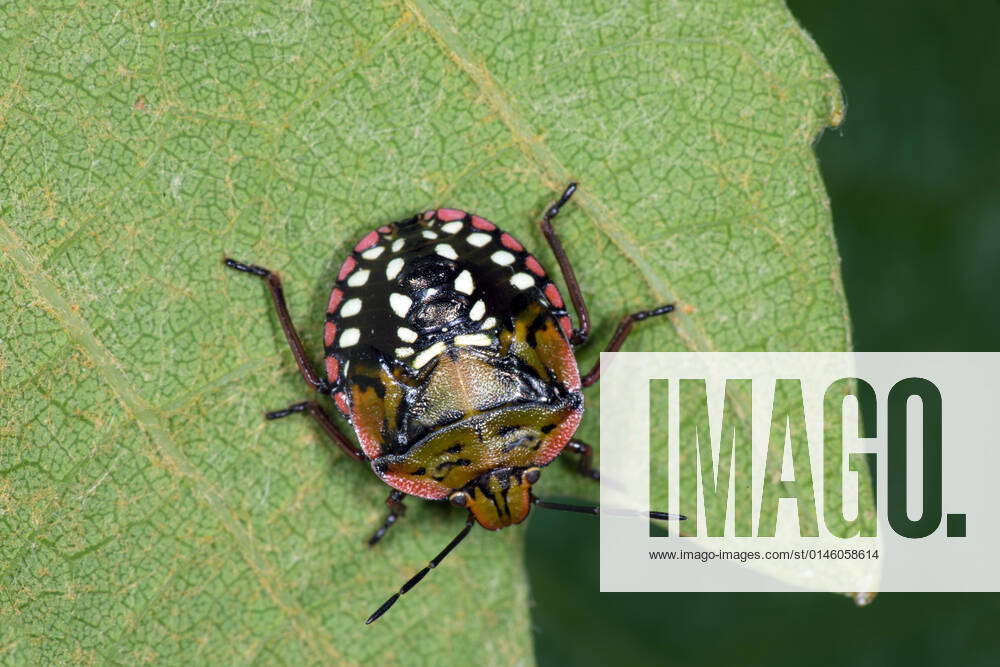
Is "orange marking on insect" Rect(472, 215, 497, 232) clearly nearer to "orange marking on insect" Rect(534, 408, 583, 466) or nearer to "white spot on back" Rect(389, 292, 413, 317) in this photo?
"white spot on back" Rect(389, 292, 413, 317)

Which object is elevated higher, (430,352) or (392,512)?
(430,352)

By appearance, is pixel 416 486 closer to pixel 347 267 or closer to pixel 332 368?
pixel 332 368

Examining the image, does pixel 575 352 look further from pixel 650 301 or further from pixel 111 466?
pixel 111 466

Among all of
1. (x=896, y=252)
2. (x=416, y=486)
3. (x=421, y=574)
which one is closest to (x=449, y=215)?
(x=416, y=486)

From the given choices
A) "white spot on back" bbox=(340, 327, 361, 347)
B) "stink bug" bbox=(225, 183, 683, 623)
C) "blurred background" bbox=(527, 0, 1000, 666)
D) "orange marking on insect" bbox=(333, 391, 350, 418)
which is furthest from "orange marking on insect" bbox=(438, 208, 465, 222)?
"blurred background" bbox=(527, 0, 1000, 666)

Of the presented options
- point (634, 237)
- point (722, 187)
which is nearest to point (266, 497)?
point (634, 237)

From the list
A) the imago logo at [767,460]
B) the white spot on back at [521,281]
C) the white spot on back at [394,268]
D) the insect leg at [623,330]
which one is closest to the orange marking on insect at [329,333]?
the white spot on back at [394,268]

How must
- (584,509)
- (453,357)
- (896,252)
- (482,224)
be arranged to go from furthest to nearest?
(896,252) → (584,509) → (482,224) → (453,357)
